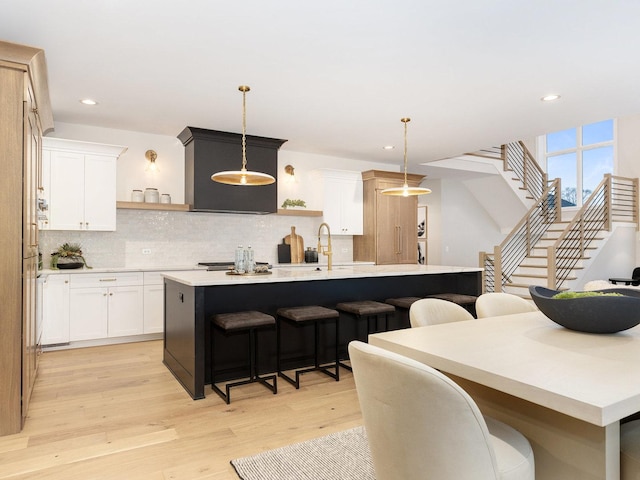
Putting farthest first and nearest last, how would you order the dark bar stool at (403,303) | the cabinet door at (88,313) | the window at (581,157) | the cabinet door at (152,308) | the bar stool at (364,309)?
the window at (581,157), the cabinet door at (152,308), the cabinet door at (88,313), the dark bar stool at (403,303), the bar stool at (364,309)

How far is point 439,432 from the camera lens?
116 cm

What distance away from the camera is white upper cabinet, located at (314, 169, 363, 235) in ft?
22.4

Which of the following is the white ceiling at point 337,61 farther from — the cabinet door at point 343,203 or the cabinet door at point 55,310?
the cabinet door at point 55,310

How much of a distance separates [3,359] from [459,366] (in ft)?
9.23

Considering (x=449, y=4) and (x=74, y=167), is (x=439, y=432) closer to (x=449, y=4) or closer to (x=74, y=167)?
(x=449, y=4)

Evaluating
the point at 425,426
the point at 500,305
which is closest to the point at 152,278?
the point at 500,305

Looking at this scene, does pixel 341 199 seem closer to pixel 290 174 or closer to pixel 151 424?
→ pixel 290 174

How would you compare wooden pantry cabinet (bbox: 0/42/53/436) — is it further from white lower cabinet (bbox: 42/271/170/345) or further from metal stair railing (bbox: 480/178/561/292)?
metal stair railing (bbox: 480/178/561/292)

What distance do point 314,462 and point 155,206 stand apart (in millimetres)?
4136

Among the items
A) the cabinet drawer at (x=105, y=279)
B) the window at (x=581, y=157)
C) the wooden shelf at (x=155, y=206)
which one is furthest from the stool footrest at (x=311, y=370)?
the window at (x=581, y=157)

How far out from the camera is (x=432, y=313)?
7.89 ft

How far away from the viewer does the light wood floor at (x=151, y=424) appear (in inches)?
92.9

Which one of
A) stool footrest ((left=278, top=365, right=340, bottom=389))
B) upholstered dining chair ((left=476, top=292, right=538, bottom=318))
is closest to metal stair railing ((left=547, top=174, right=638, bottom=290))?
stool footrest ((left=278, top=365, right=340, bottom=389))

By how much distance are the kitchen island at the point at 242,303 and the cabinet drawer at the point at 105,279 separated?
48.8 inches
